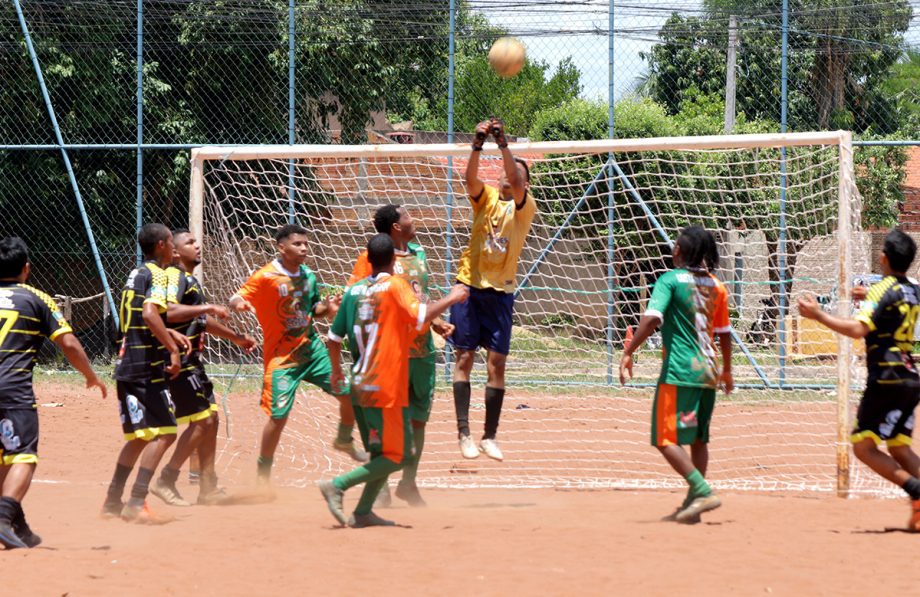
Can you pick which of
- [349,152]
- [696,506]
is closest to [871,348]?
[696,506]

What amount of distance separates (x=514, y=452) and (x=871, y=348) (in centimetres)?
396

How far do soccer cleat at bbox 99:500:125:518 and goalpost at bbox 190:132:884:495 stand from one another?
1959 millimetres

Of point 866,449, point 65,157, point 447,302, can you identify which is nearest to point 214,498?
point 447,302

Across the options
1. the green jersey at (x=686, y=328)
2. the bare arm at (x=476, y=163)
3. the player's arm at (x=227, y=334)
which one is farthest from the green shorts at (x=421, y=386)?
the green jersey at (x=686, y=328)

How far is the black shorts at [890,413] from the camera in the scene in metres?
6.71

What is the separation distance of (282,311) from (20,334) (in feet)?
6.14

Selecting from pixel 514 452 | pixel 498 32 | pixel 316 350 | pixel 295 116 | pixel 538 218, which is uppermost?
pixel 498 32

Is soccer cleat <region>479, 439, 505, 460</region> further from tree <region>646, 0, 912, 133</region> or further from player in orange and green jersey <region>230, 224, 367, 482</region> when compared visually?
tree <region>646, 0, 912, 133</region>

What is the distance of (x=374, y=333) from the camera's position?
6.56 metres

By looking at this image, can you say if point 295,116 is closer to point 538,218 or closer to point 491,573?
point 538,218

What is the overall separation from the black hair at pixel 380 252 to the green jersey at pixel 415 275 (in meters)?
0.76

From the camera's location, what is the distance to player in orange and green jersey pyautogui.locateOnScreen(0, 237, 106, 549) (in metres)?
6.27

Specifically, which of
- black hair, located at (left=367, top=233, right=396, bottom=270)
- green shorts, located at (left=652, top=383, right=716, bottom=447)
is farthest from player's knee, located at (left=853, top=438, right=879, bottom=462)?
black hair, located at (left=367, top=233, right=396, bottom=270)

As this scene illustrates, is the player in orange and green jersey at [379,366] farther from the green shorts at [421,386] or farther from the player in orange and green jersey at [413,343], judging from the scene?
the green shorts at [421,386]
